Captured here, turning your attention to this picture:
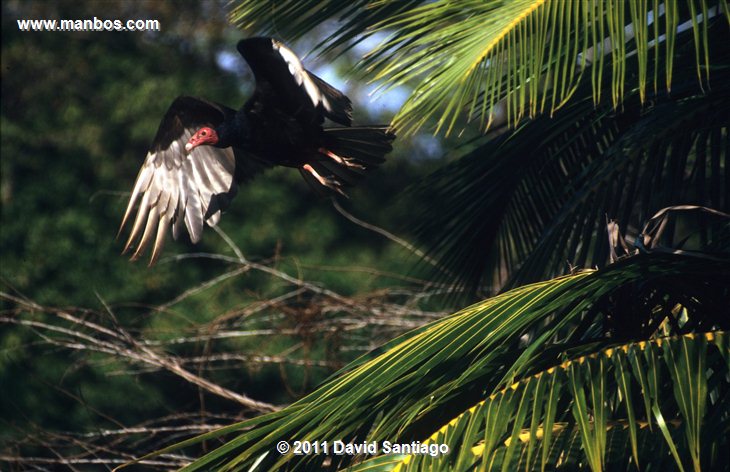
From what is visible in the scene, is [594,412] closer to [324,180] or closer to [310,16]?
[324,180]

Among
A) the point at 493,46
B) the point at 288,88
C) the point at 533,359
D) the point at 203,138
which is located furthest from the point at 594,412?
the point at 203,138

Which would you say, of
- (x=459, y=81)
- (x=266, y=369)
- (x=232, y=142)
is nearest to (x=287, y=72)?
(x=232, y=142)

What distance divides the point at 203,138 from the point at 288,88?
44cm

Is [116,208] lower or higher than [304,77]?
lower

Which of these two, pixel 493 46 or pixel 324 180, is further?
pixel 324 180

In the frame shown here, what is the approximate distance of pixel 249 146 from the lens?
8.01ft

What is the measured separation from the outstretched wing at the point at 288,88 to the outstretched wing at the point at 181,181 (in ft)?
0.86

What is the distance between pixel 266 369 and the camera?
7809 millimetres

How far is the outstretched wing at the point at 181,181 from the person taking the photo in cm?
253

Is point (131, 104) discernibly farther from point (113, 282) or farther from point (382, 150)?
point (382, 150)

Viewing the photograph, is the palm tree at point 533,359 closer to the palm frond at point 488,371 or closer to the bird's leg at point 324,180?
the palm frond at point 488,371

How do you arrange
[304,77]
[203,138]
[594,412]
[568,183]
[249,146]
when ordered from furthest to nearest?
1. [568,183]
2. [203,138]
3. [249,146]
4. [304,77]
5. [594,412]

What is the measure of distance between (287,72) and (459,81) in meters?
0.54

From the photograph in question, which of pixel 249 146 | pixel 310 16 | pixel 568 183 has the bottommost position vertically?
pixel 568 183
